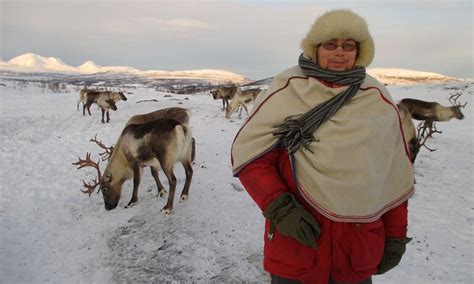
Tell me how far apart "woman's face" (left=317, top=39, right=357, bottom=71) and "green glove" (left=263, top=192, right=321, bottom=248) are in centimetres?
76

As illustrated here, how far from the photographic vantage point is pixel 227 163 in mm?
8672

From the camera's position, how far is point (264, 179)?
5.90 feet

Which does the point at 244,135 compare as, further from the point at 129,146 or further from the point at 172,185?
the point at 129,146

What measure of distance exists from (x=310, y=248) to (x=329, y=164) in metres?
0.44

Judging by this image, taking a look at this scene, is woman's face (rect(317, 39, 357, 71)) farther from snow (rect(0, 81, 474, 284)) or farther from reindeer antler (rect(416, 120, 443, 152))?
reindeer antler (rect(416, 120, 443, 152))

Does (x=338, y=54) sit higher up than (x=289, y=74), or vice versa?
(x=338, y=54)

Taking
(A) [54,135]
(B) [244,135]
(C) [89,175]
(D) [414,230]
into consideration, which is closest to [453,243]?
(D) [414,230]

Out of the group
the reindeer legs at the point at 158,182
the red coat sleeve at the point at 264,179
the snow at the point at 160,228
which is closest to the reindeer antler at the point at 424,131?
the snow at the point at 160,228

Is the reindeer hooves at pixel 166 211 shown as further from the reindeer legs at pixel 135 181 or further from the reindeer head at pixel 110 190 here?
the reindeer head at pixel 110 190

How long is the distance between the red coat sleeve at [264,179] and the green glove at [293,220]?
0.15ft

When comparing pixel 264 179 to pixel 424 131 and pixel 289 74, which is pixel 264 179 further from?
pixel 424 131

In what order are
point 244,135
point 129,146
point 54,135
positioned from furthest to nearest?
point 54,135, point 129,146, point 244,135

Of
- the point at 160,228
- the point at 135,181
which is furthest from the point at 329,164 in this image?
the point at 135,181

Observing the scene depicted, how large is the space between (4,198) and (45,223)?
138 cm
